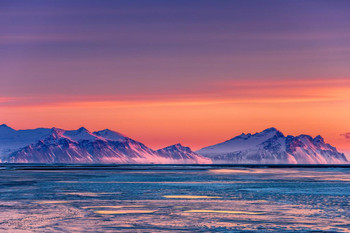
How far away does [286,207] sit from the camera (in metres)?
39.1

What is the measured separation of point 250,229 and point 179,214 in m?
6.98

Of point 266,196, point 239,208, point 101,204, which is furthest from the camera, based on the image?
point 266,196

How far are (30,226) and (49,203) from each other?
12.6 metres

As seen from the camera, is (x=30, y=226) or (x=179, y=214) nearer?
(x=30, y=226)

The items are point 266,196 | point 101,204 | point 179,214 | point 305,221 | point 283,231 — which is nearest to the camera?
point 283,231

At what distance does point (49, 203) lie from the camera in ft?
137

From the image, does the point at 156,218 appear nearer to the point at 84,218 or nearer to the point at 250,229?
the point at 84,218

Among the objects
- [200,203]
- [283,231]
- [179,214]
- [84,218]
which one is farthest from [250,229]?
[200,203]

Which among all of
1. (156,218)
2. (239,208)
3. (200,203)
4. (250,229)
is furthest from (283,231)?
(200,203)

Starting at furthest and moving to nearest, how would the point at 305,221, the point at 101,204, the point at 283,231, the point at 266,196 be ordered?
the point at 266,196 < the point at 101,204 < the point at 305,221 < the point at 283,231

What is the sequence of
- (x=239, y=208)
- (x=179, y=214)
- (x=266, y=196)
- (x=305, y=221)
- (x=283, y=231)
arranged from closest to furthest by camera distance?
(x=283, y=231) < (x=305, y=221) < (x=179, y=214) < (x=239, y=208) < (x=266, y=196)

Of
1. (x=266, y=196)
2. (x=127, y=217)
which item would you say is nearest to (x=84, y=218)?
(x=127, y=217)

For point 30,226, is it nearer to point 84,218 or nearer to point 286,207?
point 84,218

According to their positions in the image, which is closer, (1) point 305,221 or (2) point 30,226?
(2) point 30,226
